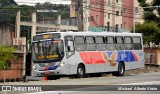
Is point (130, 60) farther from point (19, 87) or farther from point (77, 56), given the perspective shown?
point (19, 87)

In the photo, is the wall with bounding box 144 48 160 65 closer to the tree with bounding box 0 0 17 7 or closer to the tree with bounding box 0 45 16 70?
the tree with bounding box 0 45 16 70

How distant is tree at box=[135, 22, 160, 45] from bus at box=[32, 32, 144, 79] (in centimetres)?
1623

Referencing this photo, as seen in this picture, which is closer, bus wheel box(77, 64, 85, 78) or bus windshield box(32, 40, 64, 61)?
bus windshield box(32, 40, 64, 61)

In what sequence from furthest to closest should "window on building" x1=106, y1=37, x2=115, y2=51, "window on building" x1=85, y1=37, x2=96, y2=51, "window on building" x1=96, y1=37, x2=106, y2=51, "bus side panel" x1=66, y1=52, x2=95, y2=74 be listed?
"window on building" x1=106, y1=37, x2=115, y2=51
"window on building" x1=96, y1=37, x2=106, y2=51
"window on building" x1=85, y1=37, x2=96, y2=51
"bus side panel" x1=66, y1=52, x2=95, y2=74

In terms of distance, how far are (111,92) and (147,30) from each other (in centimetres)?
3397

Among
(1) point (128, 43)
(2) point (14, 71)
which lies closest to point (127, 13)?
(2) point (14, 71)

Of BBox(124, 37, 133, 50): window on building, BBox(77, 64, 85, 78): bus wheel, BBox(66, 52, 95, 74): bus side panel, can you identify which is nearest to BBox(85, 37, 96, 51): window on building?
BBox(66, 52, 95, 74): bus side panel

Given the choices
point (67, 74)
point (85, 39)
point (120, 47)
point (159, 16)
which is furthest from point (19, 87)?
point (159, 16)

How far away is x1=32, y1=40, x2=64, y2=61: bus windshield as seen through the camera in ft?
89.6

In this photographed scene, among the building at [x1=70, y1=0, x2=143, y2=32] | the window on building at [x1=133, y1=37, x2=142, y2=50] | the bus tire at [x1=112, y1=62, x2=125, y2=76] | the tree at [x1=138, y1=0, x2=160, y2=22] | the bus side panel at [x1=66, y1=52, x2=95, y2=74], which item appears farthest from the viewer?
the building at [x1=70, y1=0, x2=143, y2=32]

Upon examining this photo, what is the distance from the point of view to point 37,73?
28.3 m

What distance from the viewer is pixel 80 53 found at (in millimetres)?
28547

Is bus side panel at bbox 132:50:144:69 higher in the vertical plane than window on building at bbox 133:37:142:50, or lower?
lower

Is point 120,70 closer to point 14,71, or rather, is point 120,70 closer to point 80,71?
point 80,71
